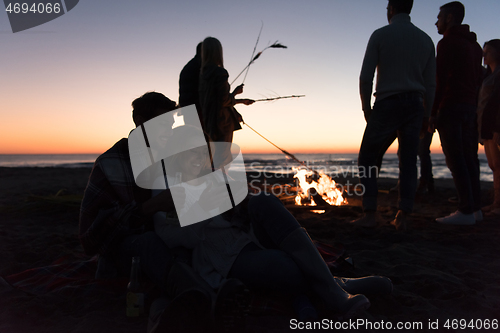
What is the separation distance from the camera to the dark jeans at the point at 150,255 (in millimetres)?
1673

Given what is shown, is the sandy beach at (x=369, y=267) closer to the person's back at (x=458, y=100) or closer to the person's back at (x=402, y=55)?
the person's back at (x=458, y=100)

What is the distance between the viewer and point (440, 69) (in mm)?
3979

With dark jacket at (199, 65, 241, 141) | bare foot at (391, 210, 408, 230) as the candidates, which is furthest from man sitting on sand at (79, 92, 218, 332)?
bare foot at (391, 210, 408, 230)

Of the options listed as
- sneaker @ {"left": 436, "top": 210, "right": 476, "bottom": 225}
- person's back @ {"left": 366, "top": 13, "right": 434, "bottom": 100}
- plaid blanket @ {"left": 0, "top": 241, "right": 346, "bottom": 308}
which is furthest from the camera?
sneaker @ {"left": 436, "top": 210, "right": 476, "bottom": 225}

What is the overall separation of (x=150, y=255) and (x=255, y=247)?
2.03 ft

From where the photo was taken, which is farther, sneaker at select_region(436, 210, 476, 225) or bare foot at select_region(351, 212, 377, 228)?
sneaker at select_region(436, 210, 476, 225)

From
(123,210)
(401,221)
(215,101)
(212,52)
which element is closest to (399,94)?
(401,221)

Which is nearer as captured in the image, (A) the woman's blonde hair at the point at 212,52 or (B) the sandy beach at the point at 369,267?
(B) the sandy beach at the point at 369,267

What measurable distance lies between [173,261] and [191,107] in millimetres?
3177

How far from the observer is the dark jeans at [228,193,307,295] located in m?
1.69

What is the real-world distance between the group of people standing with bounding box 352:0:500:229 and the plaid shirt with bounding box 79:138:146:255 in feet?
8.62

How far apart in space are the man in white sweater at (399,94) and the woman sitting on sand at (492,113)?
132 centimetres

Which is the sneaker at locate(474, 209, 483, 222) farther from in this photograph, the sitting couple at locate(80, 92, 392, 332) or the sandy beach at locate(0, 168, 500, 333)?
the sitting couple at locate(80, 92, 392, 332)

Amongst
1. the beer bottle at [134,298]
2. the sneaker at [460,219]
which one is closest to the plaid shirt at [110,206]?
the beer bottle at [134,298]
